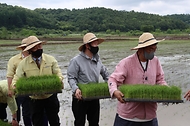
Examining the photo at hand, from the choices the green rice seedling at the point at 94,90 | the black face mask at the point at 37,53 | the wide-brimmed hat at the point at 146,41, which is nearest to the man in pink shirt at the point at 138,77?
the wide-brimmed hat at the point at 146,41

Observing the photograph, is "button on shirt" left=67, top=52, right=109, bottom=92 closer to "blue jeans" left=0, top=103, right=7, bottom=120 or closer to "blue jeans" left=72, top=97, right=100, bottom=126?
"blue jeans" left=72, top=97, right=100, bottom=126

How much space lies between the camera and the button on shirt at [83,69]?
13.4 ft

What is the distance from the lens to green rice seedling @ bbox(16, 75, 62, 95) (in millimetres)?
4047

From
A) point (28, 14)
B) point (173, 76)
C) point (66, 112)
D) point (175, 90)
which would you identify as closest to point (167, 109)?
point (66, 112)

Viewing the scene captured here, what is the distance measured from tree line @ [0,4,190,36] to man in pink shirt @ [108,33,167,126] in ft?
195

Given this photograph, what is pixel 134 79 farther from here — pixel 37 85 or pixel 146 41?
pixel 37 85

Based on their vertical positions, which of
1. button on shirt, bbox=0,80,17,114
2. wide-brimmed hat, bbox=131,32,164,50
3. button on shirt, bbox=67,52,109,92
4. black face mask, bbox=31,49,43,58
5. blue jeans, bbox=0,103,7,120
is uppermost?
wide-brimmed hat, bbox=131,32,164,50

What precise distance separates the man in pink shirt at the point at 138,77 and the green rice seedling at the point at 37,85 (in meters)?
1.32

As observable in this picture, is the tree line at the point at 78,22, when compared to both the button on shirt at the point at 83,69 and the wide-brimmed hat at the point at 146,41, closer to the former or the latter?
the button on shirt at the point at 83,69

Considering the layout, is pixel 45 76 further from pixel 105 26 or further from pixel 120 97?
pixel 105 26

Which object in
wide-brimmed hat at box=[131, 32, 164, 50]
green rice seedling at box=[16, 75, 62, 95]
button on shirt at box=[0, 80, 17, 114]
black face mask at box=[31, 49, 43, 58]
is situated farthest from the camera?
button on shirt at box=[0, 80, 17, 114]

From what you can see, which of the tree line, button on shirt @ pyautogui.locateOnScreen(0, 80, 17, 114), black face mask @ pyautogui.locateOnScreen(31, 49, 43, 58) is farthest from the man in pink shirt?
the tree line

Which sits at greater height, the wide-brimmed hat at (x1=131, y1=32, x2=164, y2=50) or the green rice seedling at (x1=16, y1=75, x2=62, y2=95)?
the wide-brimmed hat at (x1=131, y1=32, x2=164, y2=50)

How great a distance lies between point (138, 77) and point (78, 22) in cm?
9019
